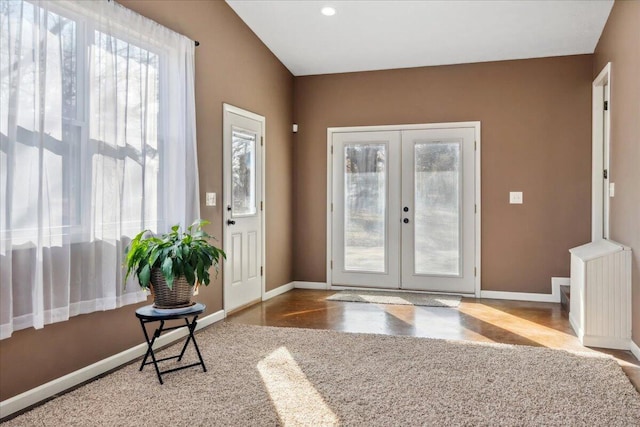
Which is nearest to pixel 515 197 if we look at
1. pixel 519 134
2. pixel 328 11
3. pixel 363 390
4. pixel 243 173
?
pixel 519 134

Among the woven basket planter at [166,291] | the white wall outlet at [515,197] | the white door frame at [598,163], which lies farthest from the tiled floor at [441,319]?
the woven basket planter at [166,291]

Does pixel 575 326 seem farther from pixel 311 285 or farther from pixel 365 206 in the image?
pixel 311 285

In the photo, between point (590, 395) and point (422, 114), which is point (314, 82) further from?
point (590, 395)

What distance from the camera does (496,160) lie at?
5.57 m

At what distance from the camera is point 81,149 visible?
2.95m

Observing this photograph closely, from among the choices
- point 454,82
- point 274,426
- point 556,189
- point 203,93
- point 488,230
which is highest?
point 454,82

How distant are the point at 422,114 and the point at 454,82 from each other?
51 cm

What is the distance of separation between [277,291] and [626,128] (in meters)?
3.92

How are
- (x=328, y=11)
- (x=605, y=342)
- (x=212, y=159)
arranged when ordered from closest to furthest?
(x=605, y=342), (x=212, y=159), (x=328, y=11)

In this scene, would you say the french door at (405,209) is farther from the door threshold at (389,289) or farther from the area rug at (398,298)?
the area rug at (398,298)

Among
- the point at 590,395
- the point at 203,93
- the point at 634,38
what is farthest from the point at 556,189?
the point at 203,93

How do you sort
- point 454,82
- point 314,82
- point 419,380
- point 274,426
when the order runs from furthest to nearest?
point 314,82
point 454,82
point 419,380
point 274,426

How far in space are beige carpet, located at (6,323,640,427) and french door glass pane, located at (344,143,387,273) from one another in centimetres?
238

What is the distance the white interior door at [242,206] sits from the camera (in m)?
4.76
